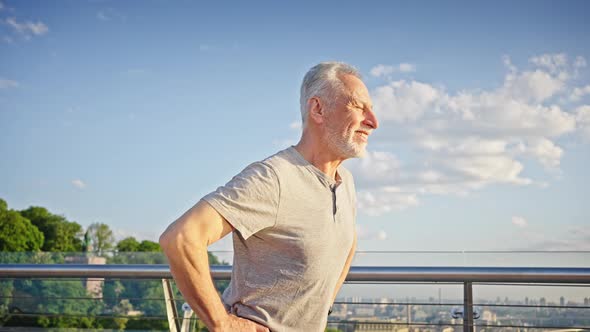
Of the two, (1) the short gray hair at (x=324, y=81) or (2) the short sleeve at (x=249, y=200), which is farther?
(1) the short gray hair at (x=324, y=81)

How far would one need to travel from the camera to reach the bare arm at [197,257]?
1.85 metres

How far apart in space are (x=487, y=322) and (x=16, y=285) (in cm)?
267

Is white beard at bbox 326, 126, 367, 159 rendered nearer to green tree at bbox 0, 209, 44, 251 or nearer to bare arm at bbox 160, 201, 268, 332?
bare arm at bbox 160, 201, 268, 332

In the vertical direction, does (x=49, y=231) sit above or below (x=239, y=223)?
above

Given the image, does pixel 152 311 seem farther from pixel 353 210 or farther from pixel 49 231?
pixel 49 231

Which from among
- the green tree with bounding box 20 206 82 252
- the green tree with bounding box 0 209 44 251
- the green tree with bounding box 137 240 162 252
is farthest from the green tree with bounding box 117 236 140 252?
the green tree with bounding box 0 209 44 251

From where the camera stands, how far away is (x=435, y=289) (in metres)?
3.56

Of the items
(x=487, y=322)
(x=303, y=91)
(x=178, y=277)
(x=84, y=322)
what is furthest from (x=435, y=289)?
(x=84, y=322)

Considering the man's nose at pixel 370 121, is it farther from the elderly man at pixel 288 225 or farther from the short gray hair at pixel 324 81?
the short gray hair at pixel 324 81

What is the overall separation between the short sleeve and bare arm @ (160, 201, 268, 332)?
0.03 metres

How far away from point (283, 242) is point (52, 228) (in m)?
68.3

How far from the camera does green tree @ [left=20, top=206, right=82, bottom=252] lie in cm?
6529

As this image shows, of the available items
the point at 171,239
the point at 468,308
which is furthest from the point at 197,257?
the point at 468,308

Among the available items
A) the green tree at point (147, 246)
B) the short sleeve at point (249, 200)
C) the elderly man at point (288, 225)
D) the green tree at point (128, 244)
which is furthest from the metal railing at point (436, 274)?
the green tree at point (147, 246)
